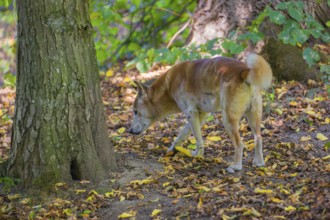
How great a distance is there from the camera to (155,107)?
725cm

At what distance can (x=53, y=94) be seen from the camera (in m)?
5.28

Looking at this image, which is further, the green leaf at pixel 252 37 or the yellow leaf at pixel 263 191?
the green leaf at pixel 252 37

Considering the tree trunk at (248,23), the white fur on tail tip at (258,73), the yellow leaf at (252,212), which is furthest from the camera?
the tree trunk at (248,23)

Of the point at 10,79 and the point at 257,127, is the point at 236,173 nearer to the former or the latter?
the point at 257,127

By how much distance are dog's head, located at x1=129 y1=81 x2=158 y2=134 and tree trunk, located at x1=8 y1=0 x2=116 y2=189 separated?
5.88 ft

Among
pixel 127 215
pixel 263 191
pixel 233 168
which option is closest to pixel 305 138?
pixel 233 168

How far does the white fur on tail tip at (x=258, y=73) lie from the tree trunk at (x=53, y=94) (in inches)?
65.5

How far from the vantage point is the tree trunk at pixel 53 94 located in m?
5.23

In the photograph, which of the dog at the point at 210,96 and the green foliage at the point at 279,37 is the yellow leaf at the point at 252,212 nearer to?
the dog at the point at 210,96

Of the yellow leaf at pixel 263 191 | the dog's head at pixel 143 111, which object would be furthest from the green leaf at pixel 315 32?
the yellow leaf at pixel 263 191

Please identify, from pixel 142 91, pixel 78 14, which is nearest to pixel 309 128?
pixel 142 91

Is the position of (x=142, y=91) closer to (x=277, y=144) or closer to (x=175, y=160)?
(x=175, y=160)

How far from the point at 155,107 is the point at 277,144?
1.65m

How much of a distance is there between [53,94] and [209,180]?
1808mm
